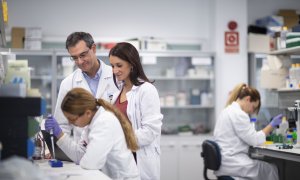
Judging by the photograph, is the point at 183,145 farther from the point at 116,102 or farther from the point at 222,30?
the point at 116,102

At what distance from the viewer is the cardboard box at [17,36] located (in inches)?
260

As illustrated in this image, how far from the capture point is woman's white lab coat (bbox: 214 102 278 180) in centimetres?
403

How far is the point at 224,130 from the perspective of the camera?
163 inches

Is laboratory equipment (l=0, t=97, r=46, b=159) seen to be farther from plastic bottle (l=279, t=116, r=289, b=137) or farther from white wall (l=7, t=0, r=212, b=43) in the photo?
white wall (l=7, t=0, r=212, b=43)

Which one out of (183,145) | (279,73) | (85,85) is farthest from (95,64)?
(183,145)

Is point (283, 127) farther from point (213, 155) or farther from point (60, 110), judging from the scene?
point (60, 110)

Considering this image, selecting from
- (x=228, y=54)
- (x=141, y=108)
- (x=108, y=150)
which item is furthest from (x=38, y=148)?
(x=228, y=54)

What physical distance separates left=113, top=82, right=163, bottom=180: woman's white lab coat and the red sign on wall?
4.15 metres

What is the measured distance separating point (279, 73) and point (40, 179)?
3919 millimetres

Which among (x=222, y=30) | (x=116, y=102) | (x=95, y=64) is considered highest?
(x=222, y=30)

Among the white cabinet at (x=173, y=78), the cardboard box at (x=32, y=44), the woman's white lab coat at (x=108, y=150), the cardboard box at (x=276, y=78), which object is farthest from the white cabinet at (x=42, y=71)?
the woman's white lab coat at (x=108, y=150)

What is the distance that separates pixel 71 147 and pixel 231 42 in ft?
15.1

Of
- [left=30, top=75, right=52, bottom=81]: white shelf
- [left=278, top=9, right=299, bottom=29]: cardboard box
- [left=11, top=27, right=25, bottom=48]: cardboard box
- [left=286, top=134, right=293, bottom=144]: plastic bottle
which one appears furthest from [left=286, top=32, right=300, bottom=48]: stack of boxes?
[left=11, top=27, right=25, bottom=48]: cardboard box

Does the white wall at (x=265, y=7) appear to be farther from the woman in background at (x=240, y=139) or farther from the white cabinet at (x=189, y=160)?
the woman in background at (x=240, y=139)
